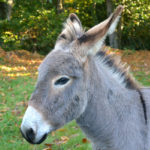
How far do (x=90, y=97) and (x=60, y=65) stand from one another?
0.47 m

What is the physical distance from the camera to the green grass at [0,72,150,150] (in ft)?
12.8

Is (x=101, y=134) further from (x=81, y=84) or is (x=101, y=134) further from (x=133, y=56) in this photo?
(x=133, y=56)

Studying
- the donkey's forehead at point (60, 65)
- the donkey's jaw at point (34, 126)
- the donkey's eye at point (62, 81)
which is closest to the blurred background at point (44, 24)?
the donkey's forehead at point (60, 65)

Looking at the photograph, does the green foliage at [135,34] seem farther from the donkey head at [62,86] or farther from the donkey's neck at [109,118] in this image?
the donkey head at [62,86]

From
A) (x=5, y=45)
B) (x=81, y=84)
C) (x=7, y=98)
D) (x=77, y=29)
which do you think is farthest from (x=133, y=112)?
(x=5, y=45)

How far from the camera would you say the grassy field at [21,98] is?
3971 mm

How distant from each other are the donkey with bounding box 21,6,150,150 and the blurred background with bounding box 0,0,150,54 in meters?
9.76

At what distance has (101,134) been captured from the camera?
2416mm

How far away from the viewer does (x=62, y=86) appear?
214 cm

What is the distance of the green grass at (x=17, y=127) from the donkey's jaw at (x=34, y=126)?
192 centimetres

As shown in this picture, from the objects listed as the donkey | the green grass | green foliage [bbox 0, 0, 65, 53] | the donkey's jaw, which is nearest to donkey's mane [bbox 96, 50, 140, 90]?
the donkey

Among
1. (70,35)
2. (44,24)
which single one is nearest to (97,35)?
(70,35)

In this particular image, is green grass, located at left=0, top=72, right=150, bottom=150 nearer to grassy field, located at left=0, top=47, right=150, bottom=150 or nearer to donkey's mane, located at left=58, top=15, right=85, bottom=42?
grassy field, located at left=0, top=47, right=150, bottom=150

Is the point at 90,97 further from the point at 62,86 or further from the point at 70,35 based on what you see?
the point at 70,35
